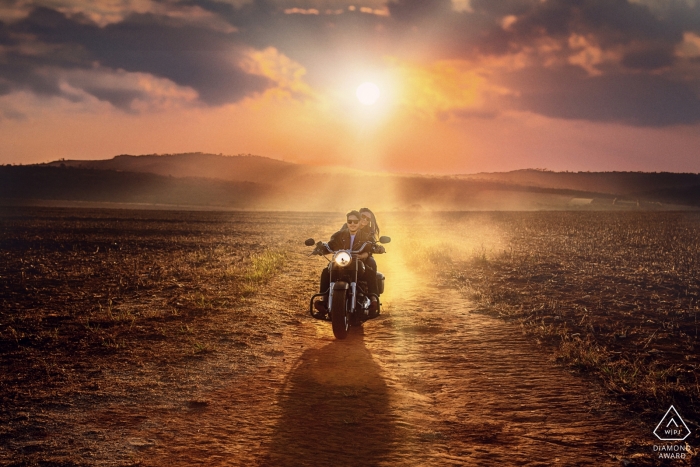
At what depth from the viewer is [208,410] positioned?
6117 millimetres

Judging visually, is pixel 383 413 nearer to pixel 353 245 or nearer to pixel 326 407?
pixel 326 407

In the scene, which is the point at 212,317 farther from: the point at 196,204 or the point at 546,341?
the point at 196,204

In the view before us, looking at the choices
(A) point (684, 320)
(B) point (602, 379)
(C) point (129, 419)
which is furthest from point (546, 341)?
(C) point (129, 419)

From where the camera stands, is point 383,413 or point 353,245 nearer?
point 383,413

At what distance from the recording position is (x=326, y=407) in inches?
242

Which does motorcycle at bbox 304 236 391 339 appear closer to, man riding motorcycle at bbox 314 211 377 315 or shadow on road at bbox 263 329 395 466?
man riding motorcycle at bbox 314 211 377 315

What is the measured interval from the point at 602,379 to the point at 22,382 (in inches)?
292

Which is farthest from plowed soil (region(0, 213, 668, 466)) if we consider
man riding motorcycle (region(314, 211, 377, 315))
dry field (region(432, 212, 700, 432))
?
man riding motorcycle (region(314, 211, 377, 315))

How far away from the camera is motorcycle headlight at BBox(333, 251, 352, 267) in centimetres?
870

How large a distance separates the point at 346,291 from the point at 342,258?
0.63 m

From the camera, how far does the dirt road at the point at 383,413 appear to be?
16.5 feet

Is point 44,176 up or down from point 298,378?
up

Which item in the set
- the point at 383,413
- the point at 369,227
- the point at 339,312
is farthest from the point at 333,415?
the point at 369,227

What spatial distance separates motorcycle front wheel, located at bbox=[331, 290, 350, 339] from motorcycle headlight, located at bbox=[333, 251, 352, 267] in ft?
1.53
